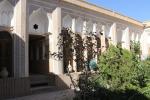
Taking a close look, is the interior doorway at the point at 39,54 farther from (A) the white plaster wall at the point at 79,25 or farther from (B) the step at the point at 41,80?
(A) the white plaster wall at the point at 79,25

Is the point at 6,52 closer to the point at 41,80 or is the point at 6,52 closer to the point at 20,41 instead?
the point at 20,41

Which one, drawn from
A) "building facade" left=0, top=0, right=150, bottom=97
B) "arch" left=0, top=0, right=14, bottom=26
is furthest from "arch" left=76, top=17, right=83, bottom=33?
"arch" left=0, top=0, right=14, bottom=26

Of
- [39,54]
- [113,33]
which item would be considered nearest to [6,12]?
[39,54]

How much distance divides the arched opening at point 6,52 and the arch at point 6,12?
56 centimetres

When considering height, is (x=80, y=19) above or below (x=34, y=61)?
above

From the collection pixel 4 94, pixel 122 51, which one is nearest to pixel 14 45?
pixel 4 94

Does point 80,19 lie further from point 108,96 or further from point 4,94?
point 108,96

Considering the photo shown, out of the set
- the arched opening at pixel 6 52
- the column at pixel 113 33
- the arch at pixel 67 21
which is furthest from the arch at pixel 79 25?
the arched opening at pixel 6 52

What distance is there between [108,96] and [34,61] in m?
9.52

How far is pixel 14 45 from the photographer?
14.6 meters

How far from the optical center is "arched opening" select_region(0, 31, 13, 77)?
1464cm

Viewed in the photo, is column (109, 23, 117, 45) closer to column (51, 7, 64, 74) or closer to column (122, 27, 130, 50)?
Answer: column (122, 27, 130, 50)

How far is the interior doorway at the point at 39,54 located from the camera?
57.8 feet

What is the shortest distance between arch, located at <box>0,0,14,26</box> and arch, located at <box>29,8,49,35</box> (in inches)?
57.7
